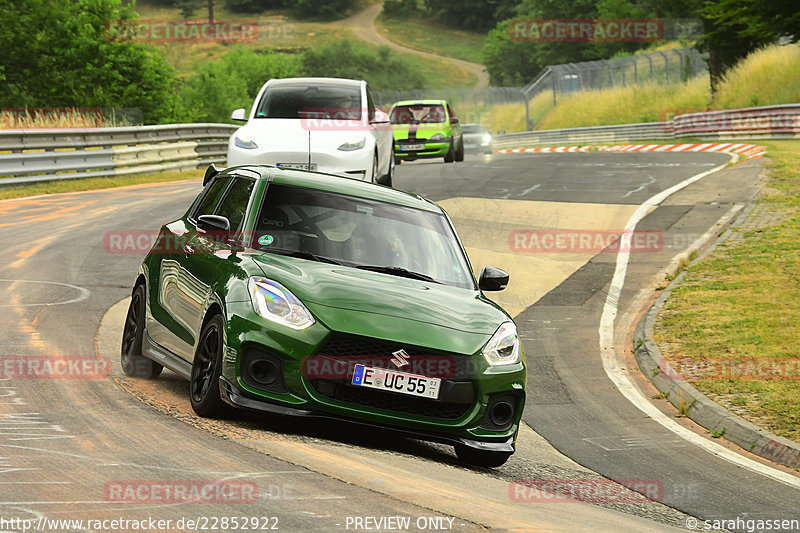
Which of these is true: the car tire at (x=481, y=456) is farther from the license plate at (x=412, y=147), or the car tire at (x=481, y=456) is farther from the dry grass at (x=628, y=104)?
the dry grass at (x=628, y=104)

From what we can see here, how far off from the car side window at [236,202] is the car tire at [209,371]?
1014mm

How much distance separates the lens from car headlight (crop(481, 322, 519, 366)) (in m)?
6.97

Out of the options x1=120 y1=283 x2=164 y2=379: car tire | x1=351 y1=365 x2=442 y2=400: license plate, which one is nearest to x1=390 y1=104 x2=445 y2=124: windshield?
x1=120 y1=283 x2=164 y2=379: car tire

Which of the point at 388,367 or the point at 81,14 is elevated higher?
the point at 81,14

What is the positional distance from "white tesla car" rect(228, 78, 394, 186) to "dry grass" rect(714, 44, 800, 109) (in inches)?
1191

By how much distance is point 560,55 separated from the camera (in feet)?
376

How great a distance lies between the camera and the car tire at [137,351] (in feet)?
28.6

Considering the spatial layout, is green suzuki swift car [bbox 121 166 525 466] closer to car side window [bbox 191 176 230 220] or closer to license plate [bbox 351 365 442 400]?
license plate [bbox 351 365 442 400]

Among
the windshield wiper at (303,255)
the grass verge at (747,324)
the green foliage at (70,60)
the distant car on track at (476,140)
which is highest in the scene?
the green foliage at (70,60)

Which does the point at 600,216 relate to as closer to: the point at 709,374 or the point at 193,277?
the point at 709,374

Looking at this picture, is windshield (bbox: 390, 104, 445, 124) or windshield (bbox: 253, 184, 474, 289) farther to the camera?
windshield (bbox: 390, 104, 445, 124)

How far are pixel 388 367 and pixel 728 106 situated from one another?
143 ft

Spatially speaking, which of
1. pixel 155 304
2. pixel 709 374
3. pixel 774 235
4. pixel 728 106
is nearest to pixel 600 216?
pixel 774 235

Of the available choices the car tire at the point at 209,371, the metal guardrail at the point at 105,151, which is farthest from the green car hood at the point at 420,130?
the car tire at the point at 209,371
